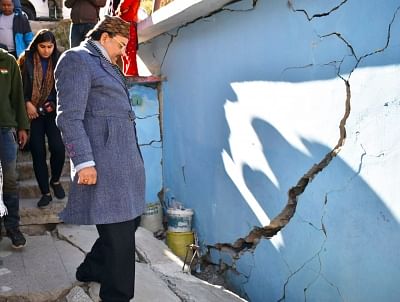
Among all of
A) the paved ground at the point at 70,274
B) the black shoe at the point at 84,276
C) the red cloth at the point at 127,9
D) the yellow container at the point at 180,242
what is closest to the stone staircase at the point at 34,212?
the paved ground at the point at 70,274

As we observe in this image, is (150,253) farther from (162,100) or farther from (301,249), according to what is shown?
(162,100)

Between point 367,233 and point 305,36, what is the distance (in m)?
1.20

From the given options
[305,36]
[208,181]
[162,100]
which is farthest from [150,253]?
[305,36]

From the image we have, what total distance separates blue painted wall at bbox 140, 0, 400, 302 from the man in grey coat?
1071 millimetres

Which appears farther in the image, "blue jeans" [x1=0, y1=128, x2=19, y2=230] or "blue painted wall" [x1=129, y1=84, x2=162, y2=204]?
"blue painted wall" [x1=129, y1=84, x2=162, y2=204]

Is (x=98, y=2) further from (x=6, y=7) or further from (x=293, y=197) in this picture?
(x=293, y=197)

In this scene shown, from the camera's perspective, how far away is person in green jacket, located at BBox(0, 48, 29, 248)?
125 inches

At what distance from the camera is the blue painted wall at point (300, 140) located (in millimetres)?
2266

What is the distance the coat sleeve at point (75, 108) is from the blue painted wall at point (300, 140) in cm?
133

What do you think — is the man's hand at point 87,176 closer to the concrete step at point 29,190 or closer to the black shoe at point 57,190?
the black shoe at point 57,190

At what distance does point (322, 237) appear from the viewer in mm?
2678

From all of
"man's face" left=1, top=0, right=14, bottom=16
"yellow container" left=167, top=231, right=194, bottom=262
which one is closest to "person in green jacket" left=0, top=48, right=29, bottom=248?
"yellow container" left=167, top=231, right=194, bottom=262

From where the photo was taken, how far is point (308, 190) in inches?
110

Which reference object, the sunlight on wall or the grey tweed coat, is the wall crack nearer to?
the sunlight on wall
